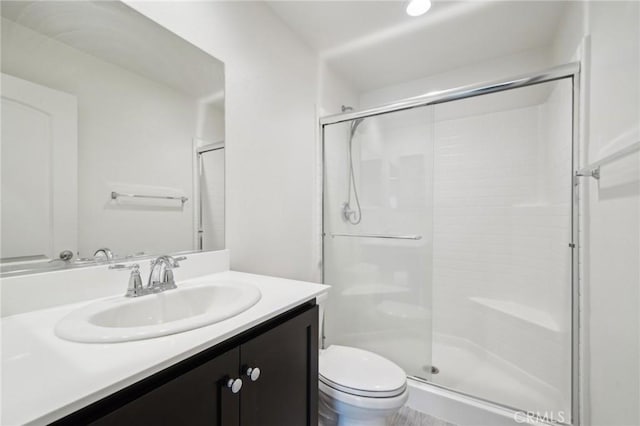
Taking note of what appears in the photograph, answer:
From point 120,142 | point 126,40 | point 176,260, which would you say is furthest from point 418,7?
point 176,260

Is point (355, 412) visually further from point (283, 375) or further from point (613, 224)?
point (613, 224)

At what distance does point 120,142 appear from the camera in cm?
95

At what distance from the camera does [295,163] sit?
5.85 feet

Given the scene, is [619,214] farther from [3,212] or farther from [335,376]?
[3,212]

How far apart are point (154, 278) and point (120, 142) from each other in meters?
0.50

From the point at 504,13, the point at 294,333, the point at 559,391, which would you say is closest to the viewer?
the point at 294,333

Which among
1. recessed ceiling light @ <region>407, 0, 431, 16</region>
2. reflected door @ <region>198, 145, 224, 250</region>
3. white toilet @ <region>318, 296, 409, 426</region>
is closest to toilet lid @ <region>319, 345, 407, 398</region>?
white toilet @ <region>318, 296, 409, 426</region>

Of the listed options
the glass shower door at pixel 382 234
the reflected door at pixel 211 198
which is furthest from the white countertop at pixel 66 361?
the glass shower door at pixel 382 234

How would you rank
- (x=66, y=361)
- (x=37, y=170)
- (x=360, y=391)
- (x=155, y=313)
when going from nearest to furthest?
(x=66, y=361) → (x=37, y=170) → (x=155, y=313) → (x=360, y=391)

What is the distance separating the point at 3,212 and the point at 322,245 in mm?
1601

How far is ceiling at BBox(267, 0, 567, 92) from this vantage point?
157 cm

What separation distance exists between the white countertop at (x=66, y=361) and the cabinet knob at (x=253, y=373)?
0.12 m

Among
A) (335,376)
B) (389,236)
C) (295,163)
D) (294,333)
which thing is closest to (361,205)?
(389,236)

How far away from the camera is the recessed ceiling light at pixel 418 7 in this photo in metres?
1.49
